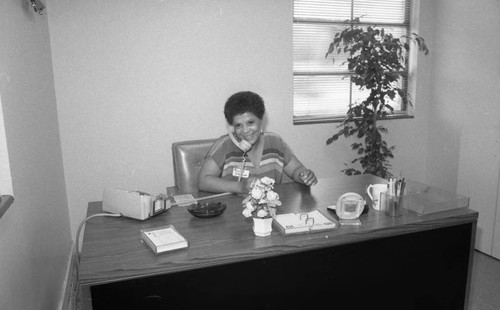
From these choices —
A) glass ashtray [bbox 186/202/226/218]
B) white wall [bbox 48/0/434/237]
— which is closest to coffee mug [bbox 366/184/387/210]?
glass ashtray [bbox 186/202/226/218]

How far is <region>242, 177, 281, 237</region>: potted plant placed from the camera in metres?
1.33

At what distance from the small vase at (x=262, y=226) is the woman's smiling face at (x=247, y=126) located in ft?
2.57

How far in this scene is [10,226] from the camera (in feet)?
4.72

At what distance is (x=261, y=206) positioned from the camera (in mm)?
1343

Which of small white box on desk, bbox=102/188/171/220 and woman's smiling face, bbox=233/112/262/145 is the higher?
woman's smiling face, bbox=233/112/262/145

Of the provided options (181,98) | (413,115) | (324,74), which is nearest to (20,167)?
(181,98)

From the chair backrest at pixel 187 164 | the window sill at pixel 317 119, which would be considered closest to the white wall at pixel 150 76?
the window sill at pixel 317 119

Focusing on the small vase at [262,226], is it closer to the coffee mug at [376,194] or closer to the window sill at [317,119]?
the coffee mug at [376,194]

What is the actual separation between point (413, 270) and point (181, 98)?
2150 mm

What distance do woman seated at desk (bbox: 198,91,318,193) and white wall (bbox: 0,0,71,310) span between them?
0.80 m

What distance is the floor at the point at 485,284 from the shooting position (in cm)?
233

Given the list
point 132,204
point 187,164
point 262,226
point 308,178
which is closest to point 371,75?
point 308,178

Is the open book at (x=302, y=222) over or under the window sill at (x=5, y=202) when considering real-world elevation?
under

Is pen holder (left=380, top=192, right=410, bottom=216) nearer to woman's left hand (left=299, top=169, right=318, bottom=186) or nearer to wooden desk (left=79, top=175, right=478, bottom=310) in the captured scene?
wooden desk (left=79, top=175, right=478, bottom=310)
